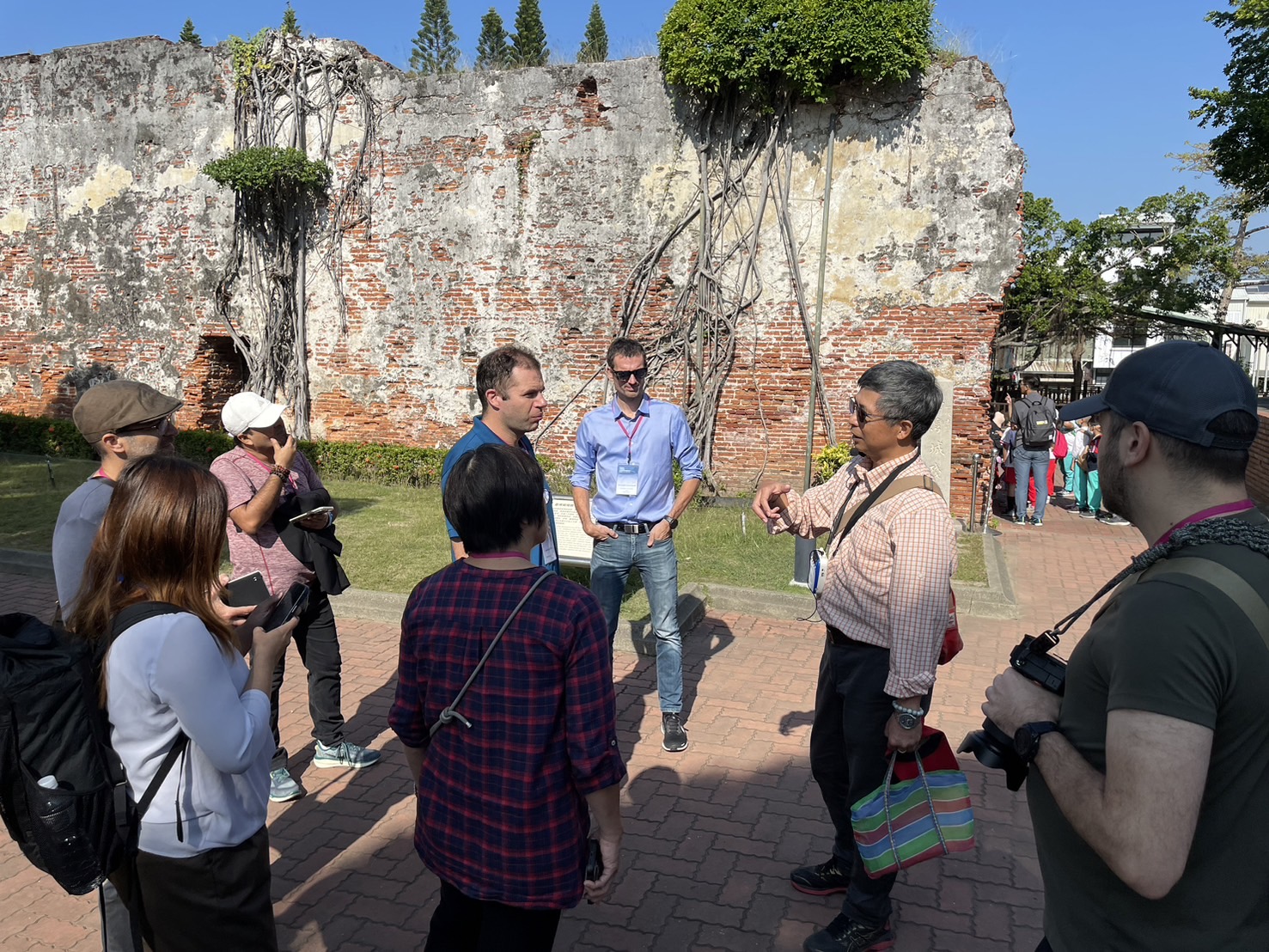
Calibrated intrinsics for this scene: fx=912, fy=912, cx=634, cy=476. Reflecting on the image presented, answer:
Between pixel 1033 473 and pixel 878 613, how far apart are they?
9.85m

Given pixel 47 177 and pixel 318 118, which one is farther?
pixel 47 177

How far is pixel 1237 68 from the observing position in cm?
1536

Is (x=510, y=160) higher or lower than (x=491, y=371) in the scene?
higher

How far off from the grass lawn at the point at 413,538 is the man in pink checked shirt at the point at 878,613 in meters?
3.62

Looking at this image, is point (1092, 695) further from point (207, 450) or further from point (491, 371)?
point (207, 450)

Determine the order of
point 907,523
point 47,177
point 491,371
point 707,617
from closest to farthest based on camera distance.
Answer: point 907,523, point 491,371, point 707,617, point 47,177

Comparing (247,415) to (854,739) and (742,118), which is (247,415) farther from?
(742,118)

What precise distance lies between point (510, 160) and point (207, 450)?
6.12 m

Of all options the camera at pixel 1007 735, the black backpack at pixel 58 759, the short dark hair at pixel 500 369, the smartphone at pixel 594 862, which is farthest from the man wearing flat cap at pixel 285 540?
the camera at pixel 1007 735

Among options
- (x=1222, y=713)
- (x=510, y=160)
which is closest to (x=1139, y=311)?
(x=510, y=160)

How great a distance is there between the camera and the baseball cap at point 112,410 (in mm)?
3205

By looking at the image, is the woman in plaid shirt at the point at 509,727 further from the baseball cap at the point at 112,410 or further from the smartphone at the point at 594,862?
the baseball cap at the point at 112,410

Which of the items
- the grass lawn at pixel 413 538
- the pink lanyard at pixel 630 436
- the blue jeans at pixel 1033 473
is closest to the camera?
the pink lanyard at pixel 630 436

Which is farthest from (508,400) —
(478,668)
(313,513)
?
(478,668)
